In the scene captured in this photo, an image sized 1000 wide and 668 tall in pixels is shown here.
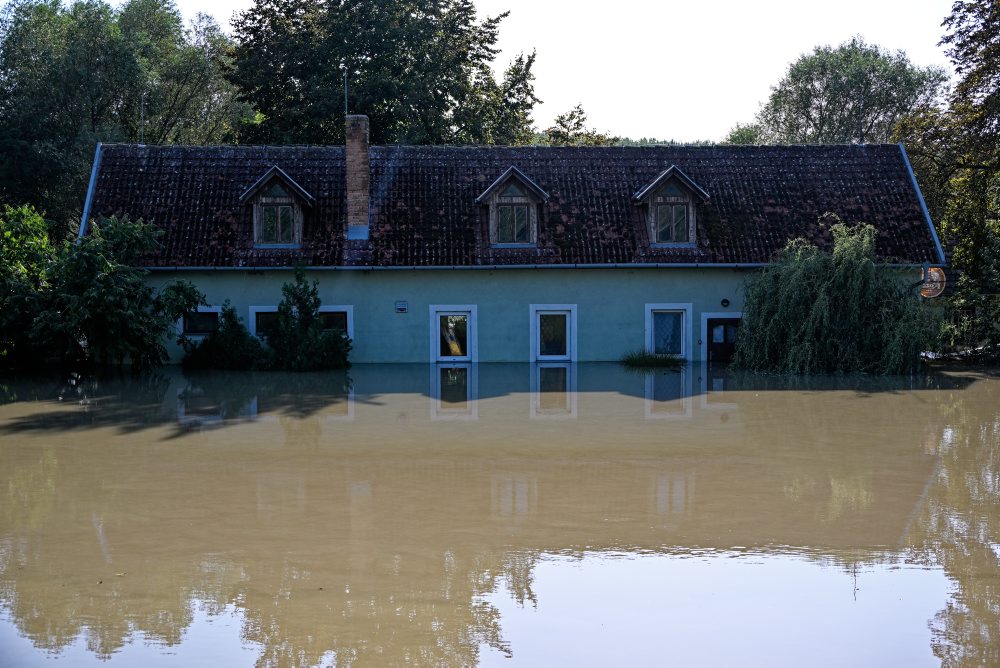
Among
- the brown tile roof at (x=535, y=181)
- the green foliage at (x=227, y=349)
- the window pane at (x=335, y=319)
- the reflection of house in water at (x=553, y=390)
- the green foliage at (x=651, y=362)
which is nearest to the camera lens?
the reflection of house in water at (x=553, y=390)

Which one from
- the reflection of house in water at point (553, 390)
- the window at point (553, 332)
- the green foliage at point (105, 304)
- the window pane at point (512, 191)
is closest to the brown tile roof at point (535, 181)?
the window pane at point (512, 191)

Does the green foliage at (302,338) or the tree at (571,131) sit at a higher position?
the tree at (571,131)

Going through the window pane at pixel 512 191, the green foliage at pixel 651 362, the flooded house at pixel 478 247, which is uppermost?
the window pane at pixel 512 191

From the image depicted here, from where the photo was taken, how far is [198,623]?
8375 millimetres

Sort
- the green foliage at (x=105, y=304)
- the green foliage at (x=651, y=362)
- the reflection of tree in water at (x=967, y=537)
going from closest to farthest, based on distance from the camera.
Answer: the reflection of tree in water at (x=967, y=537) → the green foliage at (x=105, y=304) → the green foliage at (x=651, y=362)

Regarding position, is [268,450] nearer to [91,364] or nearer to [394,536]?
[394,536]

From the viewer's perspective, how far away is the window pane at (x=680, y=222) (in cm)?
3059

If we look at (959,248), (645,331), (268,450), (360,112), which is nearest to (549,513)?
(268,450)

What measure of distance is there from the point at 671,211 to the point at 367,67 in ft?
47.3

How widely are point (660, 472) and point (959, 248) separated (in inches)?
848

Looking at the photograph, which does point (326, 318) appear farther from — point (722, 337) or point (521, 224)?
point (722, 337)

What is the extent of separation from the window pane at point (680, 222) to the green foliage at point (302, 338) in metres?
9.66

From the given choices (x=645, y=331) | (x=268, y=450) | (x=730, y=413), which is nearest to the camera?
(x=268, y=450)

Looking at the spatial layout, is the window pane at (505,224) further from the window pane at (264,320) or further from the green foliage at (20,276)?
the green foliage at (20,276)
